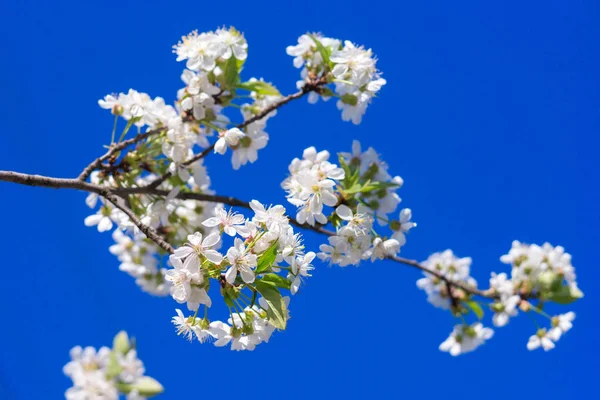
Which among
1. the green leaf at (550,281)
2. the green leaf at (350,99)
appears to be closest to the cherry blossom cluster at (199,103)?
the green leaf at (350,99)

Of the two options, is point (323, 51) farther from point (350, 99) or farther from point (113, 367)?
point (113, 367)

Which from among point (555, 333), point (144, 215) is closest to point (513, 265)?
point (555, 333)

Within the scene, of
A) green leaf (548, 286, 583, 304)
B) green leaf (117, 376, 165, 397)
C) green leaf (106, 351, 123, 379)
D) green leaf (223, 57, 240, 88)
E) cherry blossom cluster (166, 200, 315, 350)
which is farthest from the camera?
green leaf (548, 286, 583, 304)

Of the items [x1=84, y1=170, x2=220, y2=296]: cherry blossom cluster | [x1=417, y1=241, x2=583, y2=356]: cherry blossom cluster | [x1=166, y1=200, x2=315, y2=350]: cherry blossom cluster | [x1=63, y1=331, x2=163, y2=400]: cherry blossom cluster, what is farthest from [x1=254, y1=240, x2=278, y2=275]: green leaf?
[x1=417, y1=241, x2=583, y2=356]: cherry blossom cluster

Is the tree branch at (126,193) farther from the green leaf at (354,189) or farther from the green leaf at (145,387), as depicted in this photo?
the green leaf at (145,387)

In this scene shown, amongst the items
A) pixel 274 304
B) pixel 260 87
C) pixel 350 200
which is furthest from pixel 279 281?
pixel 260 87

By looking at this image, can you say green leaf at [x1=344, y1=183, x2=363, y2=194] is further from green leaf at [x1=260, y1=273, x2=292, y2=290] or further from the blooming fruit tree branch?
green leaf at [x1=260, y1=273, x2=292, y2=290]
